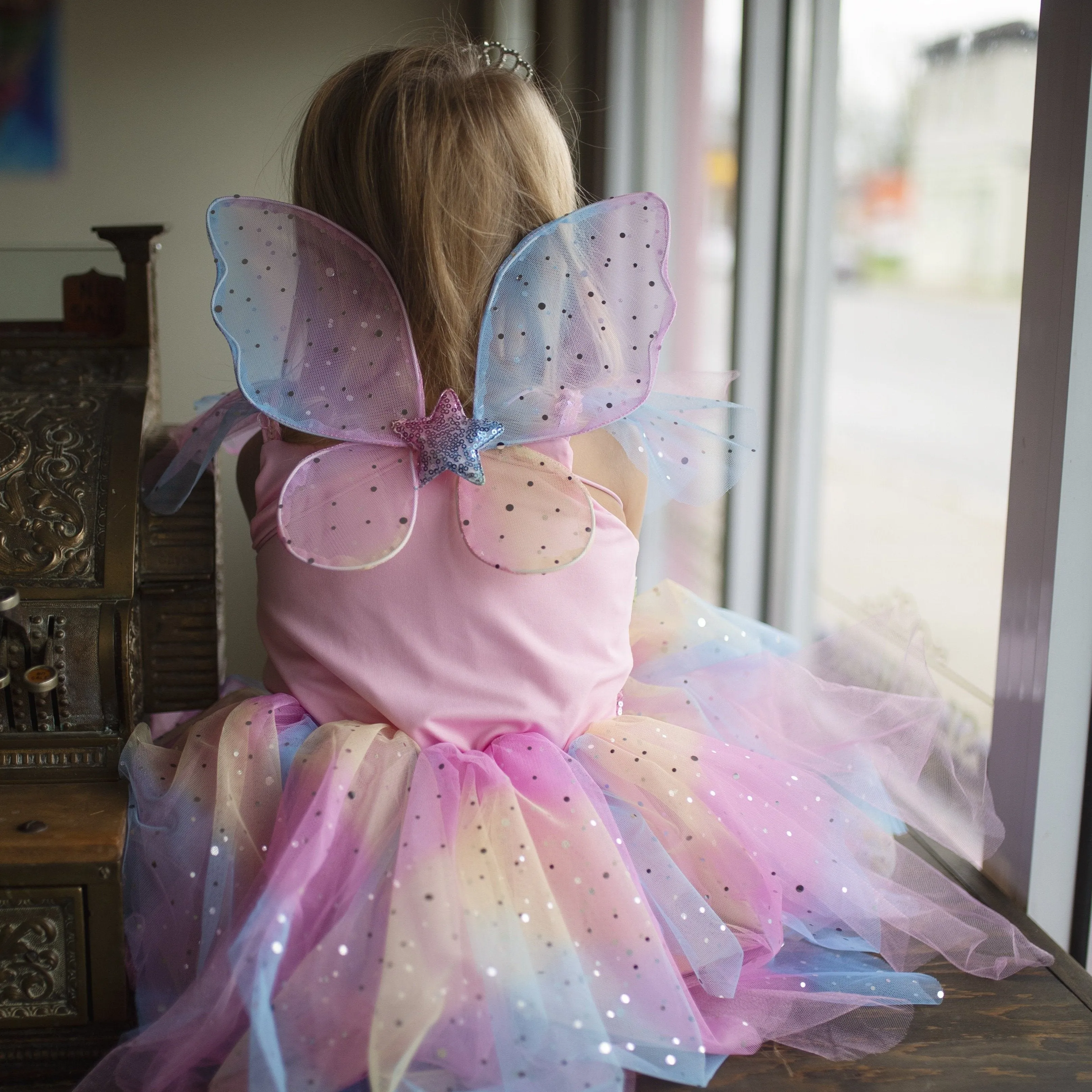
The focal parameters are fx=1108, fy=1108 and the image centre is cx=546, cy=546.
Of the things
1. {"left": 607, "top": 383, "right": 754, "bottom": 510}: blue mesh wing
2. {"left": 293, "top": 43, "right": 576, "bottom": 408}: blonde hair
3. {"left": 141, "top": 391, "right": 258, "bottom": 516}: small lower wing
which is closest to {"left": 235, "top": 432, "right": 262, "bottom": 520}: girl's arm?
{"left": 141, "top": 391, "right": 258, "bottom": 516}: small lower wing

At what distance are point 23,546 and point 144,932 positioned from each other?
42 centimetres

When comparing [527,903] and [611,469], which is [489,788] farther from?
[611,469]

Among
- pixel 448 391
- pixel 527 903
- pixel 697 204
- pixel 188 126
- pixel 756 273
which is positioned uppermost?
pixel 188 126

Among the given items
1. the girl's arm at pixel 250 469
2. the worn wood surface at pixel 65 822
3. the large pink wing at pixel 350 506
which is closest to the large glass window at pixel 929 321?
the large pink wing at pixel 350 506

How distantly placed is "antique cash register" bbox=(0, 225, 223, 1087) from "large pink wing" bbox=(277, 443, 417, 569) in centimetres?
23

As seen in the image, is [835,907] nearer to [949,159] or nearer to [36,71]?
[949,159]

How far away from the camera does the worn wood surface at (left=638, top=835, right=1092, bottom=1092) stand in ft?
2.98

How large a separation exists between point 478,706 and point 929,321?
1044 mm

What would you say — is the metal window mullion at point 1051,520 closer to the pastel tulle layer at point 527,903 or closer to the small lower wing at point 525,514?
the pastel tulle layer at point 527,903

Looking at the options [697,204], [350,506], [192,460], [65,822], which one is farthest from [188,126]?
[65,822]

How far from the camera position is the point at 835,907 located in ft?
3.44

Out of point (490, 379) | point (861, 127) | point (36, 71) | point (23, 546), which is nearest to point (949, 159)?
point (861, 127)

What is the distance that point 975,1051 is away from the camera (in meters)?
0.95

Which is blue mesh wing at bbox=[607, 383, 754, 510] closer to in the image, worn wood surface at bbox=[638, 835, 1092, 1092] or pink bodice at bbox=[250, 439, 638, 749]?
pink bodice at bbox=[250, 439, 638, 749]
